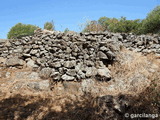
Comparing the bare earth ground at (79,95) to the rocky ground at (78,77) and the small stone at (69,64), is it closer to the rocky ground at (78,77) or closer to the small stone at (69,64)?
the rocky ground at (78,77)

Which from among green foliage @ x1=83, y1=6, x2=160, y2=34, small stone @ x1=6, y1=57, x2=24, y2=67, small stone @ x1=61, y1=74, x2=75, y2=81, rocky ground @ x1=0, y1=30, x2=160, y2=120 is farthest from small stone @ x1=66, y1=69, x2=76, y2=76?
green foliage @ x1=83, y1=6, x2=160, y2=34

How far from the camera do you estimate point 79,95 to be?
3.65m

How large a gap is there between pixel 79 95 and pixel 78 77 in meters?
0.73

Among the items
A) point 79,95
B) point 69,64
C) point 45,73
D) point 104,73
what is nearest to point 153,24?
point 104,73

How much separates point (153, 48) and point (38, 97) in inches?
214

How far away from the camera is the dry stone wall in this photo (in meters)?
4.39

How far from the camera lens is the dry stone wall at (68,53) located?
4.39 m

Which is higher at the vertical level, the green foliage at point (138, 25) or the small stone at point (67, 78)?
the green foliage at point (138, 25)

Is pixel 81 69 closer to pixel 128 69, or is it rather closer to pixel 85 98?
pixel 85 98

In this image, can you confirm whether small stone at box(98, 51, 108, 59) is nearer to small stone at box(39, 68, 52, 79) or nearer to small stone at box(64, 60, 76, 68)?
small stone at box(64, 60, 76, 68)

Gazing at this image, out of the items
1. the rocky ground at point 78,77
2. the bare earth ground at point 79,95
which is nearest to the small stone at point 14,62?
the rocky ground at point 78,77

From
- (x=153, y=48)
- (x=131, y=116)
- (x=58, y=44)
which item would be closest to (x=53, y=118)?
(x=131, y=116)

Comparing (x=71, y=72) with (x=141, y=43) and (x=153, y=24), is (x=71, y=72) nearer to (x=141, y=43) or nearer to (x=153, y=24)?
(x=141, y=43)

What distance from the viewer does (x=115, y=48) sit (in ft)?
17.1
